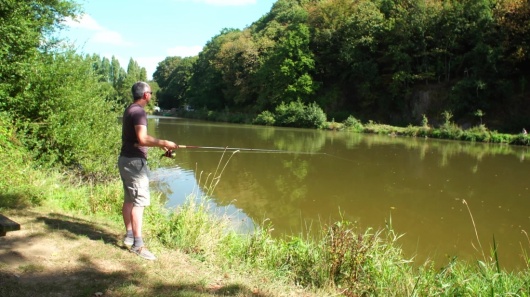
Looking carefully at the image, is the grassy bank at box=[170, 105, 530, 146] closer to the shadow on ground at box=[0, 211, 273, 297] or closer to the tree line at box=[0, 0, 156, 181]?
the tree line at box=[0, 0, 156, 181]

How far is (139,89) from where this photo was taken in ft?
12.5

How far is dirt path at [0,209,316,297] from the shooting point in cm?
303

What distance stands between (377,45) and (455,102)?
11.2 m

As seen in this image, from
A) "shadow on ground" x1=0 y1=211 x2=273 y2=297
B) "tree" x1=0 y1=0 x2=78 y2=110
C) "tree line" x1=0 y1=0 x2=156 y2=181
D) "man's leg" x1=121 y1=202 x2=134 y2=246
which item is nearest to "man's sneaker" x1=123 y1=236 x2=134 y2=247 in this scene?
"man's leg" x1=121 y1=202 x2=134 y2=246

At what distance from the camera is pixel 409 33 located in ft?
117

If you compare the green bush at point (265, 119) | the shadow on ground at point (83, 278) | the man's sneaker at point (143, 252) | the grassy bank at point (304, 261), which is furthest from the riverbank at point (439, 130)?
the shadow on ground at point (83, 278)

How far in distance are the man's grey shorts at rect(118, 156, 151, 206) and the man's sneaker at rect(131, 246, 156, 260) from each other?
420 mm

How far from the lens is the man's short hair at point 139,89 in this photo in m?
3.79

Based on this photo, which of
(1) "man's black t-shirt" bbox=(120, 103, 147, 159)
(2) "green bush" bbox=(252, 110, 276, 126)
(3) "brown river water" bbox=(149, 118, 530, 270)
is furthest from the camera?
(2) "green bush" bbox=(252, 110, 276, 126)

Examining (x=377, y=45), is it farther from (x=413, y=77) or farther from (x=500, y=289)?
(x=500, y=289)

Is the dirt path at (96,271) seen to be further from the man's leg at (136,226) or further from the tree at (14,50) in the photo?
the tree at (14,50)

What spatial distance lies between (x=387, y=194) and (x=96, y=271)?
29.1 ft

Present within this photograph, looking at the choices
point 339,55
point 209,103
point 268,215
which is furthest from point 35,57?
point 209,103

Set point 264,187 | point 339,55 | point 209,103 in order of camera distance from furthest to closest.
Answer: point 209,103, point 339,55, point 264,187
